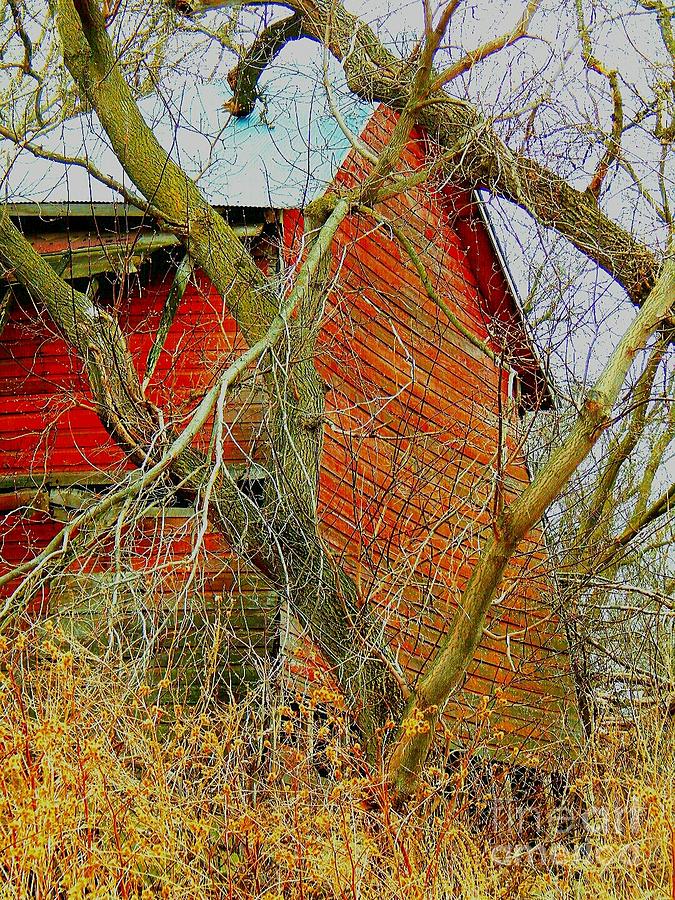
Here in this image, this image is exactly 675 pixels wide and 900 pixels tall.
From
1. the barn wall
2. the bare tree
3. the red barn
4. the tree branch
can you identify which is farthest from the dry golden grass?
the tree branch

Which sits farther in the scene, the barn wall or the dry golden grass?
the barn wall

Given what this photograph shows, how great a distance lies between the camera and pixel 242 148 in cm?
1086

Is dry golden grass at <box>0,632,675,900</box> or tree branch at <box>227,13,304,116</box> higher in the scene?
tree branch at <box>227,13,304,116</box>

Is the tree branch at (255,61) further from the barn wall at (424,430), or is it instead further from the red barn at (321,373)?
the barn wall at (424,430)

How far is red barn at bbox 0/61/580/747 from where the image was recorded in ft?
25.8

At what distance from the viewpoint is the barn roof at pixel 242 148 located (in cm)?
→ 849

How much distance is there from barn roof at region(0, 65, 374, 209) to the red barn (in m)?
0.04

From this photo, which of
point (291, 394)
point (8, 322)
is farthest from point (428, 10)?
point (8, 322)

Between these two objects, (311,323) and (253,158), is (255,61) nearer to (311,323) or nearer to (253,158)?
(253,158)

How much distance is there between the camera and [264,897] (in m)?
4.38

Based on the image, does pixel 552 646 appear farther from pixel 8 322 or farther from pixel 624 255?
pixel 8 322

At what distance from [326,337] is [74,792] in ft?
18.8

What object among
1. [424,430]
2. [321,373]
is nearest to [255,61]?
[321,373]

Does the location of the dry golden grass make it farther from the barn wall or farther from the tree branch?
the tree branch
